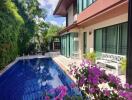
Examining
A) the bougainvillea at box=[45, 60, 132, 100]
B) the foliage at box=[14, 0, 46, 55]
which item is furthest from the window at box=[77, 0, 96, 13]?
the bougainvillea at box=[45, 60, 132, 100]

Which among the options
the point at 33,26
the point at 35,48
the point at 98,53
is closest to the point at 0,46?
the point at 98,53

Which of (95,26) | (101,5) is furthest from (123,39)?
(95,26)

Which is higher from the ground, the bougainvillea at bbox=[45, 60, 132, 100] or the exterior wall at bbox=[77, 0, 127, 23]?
the exterior wall at bbox=[77, 0, 127, 23]

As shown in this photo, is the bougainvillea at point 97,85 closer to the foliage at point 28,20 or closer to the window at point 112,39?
the window at point 112,39

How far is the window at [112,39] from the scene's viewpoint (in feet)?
37.9

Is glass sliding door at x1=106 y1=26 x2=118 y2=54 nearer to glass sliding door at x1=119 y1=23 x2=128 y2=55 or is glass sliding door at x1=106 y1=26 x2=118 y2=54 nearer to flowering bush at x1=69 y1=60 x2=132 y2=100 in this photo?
glass sliding door at x1=119 y1=23 x2=128 y2=55

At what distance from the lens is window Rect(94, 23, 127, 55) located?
11562 millimetres

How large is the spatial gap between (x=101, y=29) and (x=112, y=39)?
2.19 m

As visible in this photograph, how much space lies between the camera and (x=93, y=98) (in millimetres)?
3506

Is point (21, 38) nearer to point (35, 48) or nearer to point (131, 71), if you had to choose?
point (35, 48)

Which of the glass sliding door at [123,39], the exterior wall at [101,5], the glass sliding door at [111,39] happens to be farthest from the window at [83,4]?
the glass sliding door at [123,39]

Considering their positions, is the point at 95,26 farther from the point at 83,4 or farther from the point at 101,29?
the point at 83,4

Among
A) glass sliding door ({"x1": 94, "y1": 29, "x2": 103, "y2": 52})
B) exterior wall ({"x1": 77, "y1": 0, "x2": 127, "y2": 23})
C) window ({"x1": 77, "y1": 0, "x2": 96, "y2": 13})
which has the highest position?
window ({"x1": 77, "y1": 0, "x2": 96, "y2": 13})

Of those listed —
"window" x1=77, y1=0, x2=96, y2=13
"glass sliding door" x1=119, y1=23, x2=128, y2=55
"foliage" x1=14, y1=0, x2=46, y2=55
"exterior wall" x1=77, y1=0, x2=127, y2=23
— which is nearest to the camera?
"exterior wall" x1=77, y1=0, x2=127, y2=23
